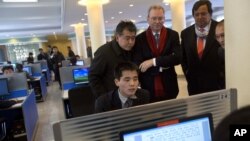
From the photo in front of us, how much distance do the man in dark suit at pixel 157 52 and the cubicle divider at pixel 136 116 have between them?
→ 743 millimetres

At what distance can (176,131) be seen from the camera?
3.43 feet

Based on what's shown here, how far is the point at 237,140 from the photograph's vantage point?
1.18ft

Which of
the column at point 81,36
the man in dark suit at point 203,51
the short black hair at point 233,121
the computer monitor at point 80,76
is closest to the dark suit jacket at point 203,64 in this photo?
the man in dark suit at point 203,51

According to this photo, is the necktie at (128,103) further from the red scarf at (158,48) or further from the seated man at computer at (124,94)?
the red scarf at (158,48)

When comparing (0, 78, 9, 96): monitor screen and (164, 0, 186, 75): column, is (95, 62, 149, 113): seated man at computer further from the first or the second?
(164, 0, 186, 75): column

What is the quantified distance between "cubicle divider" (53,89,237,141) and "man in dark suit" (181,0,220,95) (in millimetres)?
851

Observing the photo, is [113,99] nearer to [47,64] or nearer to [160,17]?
[160,17]

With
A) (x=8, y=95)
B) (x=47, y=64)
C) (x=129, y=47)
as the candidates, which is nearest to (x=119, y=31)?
(x=129, y=47)

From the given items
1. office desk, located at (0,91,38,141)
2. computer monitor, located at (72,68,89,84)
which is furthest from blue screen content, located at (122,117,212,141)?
computer monitor, located at (72,68,89,84)

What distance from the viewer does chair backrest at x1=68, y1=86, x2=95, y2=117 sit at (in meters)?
2.99

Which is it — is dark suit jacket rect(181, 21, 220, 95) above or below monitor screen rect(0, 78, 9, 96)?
above

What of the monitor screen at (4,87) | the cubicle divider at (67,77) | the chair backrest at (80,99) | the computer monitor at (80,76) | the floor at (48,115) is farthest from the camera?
the cubicle divider at (67,77)

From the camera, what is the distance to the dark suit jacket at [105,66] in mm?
1966

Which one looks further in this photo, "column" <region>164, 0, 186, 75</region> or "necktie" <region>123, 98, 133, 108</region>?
"column" <region>164, 0, 186, 75</region>
